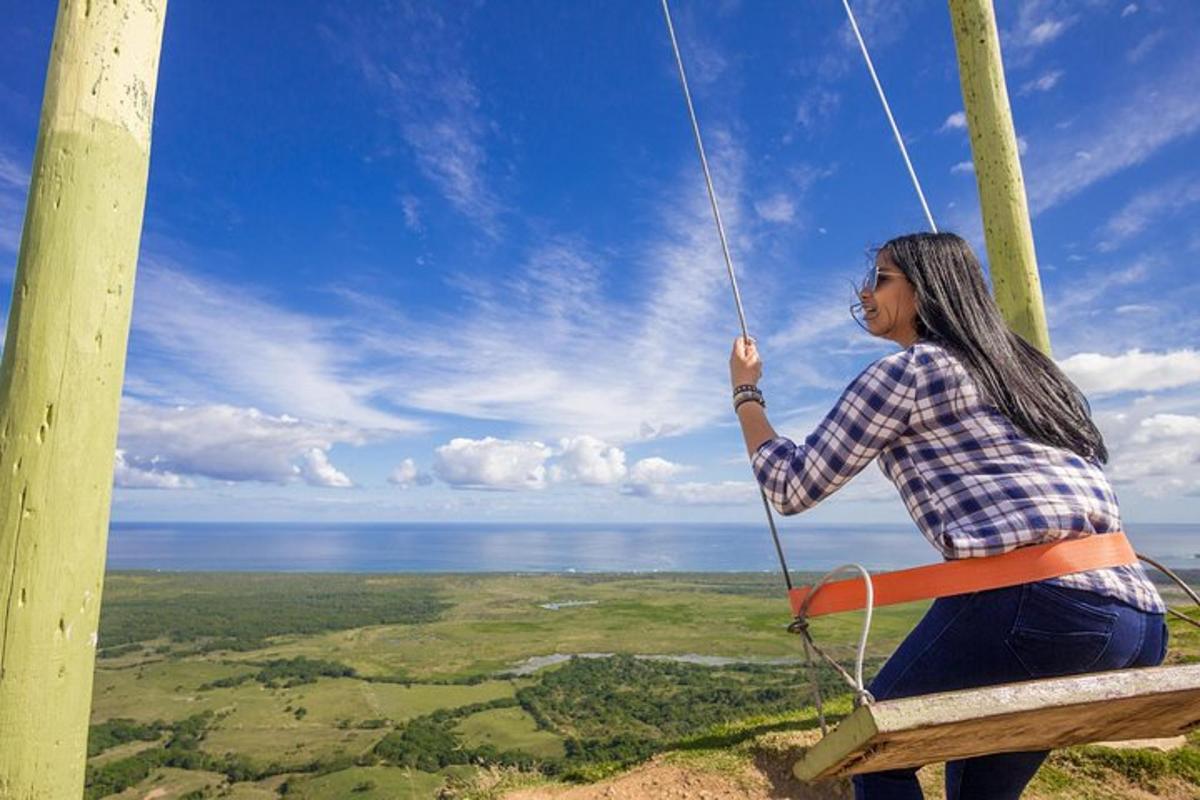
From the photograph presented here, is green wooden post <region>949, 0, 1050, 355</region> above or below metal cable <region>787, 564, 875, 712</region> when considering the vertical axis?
above

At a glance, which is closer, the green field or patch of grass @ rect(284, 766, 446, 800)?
patch of grass @ rect(284, 766, 446, 800)

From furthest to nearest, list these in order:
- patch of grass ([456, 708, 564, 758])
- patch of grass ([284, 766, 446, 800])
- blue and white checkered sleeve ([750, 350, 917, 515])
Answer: patch of grass ([456, 708, 564, 758])
patch of grass ([284, 766, 446, 800])
blue and white checkered sleeve ([750, 350, 917, 515])

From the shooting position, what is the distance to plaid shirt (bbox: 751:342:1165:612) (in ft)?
4.71

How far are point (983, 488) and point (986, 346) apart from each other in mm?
362

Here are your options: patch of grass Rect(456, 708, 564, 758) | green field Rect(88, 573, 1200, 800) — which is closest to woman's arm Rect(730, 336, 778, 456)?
green field Rect(88, 573, 1200, 800)

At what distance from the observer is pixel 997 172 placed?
4.46 m

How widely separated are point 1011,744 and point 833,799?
4101 millimetres

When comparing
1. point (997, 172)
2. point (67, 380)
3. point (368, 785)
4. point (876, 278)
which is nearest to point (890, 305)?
point (876, 278)

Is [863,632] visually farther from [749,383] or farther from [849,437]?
[749,383]

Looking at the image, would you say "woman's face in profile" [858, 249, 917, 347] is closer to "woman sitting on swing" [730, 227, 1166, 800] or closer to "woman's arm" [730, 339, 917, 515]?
"woman sitting on swing" [730, 227, 1166, 800]

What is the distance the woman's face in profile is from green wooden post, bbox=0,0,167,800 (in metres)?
2.30

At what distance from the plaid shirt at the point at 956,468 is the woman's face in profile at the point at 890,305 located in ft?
0.81

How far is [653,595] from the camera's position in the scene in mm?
133000

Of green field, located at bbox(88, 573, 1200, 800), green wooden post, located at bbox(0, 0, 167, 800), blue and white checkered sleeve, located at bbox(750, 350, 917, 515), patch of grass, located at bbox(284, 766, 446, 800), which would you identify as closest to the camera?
blue and white checkered sleeve, located at bbox(750, 350, 917, 515)
